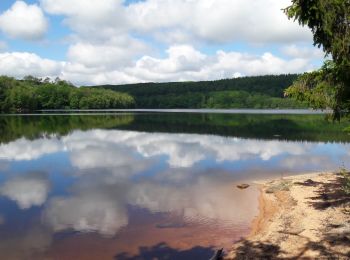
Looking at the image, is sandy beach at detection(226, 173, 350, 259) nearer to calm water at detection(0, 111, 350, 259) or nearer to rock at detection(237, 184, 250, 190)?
calm water at detection(0, 111, 350, 259)

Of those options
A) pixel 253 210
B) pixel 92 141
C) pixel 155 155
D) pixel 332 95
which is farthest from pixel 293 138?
pixel 332 95

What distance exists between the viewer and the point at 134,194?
3067cm

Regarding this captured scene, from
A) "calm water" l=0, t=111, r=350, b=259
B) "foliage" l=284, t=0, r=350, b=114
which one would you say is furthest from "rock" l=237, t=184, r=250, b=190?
"foliage" l=284, t=0, r=350, b=114

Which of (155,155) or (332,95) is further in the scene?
(155,155)

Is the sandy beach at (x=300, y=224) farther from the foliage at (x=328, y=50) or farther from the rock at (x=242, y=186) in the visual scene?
the foliage at (x=328, y=50)

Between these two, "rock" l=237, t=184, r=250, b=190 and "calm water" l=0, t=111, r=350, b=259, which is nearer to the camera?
"calm water" l=0, t=111, r=350, b=259

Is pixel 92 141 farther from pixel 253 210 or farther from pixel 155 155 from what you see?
pixel 253 210

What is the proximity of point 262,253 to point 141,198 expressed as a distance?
531 inches

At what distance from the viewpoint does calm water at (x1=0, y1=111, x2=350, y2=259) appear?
20.2 m

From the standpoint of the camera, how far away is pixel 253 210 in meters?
26.5

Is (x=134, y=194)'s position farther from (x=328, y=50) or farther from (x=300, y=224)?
(x=328, y=50)

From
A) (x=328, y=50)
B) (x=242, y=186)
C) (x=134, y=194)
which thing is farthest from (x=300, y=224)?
(x=134, y=194)

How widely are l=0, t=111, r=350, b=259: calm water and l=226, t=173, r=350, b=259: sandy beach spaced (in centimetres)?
127

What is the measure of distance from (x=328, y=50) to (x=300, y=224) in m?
9.22
